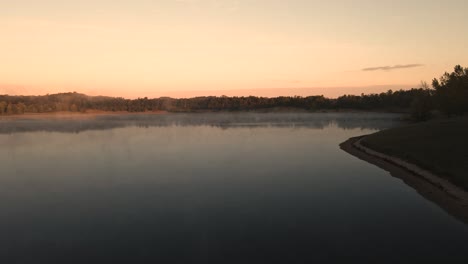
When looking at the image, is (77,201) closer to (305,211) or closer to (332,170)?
(305,211)

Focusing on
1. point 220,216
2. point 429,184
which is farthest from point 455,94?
point 220,216

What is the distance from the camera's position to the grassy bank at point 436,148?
30547mm

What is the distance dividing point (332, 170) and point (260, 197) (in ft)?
44.9

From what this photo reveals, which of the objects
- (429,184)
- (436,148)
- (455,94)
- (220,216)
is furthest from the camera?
(455,94)

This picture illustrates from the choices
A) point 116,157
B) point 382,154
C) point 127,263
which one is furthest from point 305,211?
point 116,157

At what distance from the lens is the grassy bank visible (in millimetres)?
30547

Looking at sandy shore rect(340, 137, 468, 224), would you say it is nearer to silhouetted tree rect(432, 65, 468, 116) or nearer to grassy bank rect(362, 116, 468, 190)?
grassy bank rect(362, 116, 468, 190)

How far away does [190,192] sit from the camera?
91.4ft

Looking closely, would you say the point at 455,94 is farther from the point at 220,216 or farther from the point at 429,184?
the point at 220,216

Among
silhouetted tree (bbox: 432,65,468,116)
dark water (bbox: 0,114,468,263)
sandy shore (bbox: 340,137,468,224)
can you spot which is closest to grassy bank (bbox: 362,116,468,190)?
sandy shore (bbox: 340,137,468,224)

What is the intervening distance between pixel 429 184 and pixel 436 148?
38.6 ft

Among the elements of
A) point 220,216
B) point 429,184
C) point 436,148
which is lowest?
point 220,216

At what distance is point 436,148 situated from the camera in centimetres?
3916

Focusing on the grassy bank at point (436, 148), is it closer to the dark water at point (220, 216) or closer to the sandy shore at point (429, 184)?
the sandy shore at point (429, 184)
